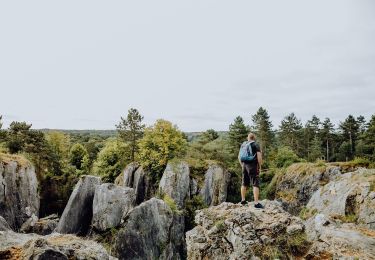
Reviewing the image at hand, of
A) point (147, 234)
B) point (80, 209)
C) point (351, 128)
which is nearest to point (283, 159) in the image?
point (351, 128)

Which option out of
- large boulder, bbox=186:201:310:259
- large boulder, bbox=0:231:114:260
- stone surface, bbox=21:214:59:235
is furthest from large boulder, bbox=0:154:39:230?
large boulder, bbox=186:201:310:259

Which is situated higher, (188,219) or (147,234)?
(147,234)

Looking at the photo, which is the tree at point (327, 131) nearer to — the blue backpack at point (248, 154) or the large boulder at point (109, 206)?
the large boulder at point (109, 206)

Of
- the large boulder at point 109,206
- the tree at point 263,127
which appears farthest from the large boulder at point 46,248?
the tree at point 263,127

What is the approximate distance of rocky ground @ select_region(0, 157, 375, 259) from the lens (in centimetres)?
786

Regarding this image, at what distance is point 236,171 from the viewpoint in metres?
50.2

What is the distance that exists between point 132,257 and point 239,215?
23341 mm

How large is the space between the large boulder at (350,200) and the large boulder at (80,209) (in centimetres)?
2641

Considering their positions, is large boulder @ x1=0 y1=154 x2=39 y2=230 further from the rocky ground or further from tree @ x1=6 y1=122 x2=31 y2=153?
tree @ x1=6 y1=122 x2=31 y2=153

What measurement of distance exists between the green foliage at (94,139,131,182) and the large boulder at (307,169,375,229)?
4316 cm

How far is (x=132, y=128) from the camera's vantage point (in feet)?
176

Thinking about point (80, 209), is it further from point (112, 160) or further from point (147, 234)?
point (112, 160)

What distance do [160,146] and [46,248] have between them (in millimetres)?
39195

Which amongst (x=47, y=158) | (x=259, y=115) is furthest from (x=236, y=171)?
(x=47, y=158)
